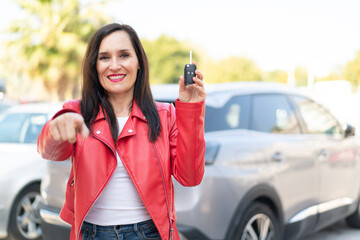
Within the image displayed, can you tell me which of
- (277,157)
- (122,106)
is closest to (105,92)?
(122,106)

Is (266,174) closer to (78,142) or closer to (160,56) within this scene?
(78,142)

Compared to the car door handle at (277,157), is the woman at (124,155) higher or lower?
higher

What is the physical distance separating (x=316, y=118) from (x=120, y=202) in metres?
3.15

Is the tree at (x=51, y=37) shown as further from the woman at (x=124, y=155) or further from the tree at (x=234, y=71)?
the tree at (x=234, y=71)

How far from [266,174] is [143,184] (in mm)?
1823

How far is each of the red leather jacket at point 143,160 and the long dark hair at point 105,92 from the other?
3 cm

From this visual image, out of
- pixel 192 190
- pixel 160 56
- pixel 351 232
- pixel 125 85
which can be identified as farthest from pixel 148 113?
pixel 160 56

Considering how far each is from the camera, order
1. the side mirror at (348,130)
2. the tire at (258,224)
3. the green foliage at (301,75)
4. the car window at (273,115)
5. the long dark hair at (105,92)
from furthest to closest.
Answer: the green foliage at (301,75)
the side mirror at (348,130)
the car window at (273,115)
the tire at (258,224)
the long dark hair at (105,92)

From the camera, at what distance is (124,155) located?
175 centimetres

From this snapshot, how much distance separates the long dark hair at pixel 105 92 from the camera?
1.83 m

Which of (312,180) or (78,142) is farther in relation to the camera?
(312,180)

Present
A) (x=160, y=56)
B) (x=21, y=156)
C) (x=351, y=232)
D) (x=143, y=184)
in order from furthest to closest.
Result: 1. (x=160, y=56)
2. (x=351, y=232)
3. (x=21, y=156)
4. (x=143, y=184)

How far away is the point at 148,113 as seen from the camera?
1.86 m

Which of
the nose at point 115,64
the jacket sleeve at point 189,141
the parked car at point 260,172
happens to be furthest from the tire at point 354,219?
the nose at point 115,64
